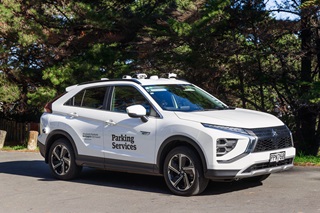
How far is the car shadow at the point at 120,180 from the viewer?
875 centimetres

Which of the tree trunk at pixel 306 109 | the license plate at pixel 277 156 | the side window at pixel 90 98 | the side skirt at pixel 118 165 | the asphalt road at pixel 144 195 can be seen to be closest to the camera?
the asphalt road at pixel 144 195

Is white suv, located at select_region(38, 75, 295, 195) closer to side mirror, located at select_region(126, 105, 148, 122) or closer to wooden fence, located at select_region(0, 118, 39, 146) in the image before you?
side mirror, located at select_region(126, 105, 148, 122)

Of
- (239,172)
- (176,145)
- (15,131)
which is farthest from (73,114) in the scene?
(15,131)

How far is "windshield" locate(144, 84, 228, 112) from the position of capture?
8.73m

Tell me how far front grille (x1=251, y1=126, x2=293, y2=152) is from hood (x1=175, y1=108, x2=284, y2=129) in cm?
10

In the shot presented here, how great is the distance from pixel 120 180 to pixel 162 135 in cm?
196

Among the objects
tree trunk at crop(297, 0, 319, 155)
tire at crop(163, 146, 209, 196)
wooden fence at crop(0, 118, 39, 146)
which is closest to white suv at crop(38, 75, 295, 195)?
tire at crop(163, 146, 209, 196)

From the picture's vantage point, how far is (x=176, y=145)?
8.30m

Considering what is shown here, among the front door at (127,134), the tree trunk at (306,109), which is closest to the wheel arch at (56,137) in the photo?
the front door at (127,134)

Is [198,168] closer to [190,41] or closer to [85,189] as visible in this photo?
[85,189]

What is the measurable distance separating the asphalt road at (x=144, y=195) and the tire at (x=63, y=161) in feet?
0.55

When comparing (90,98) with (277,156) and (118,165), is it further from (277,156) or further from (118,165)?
(277,156)

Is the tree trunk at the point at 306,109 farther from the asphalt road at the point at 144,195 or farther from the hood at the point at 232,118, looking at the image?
the hood at the point at 232,118

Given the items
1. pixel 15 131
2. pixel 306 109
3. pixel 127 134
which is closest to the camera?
pixel 127 134
